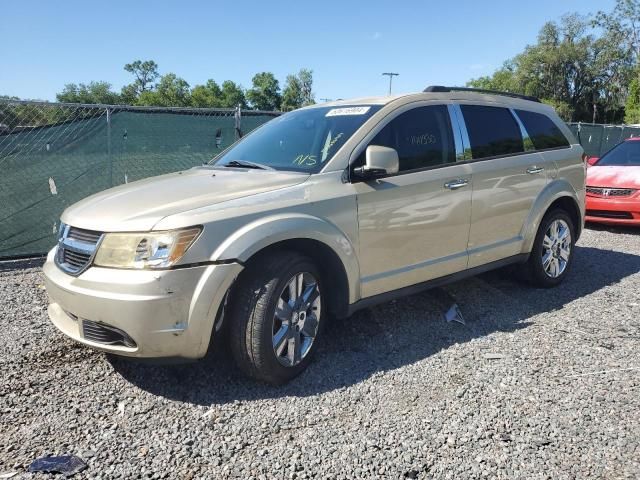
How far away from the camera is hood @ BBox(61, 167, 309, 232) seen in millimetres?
2928

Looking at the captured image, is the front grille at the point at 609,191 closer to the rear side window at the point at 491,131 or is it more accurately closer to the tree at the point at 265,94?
the rear side window at the point at 491,131

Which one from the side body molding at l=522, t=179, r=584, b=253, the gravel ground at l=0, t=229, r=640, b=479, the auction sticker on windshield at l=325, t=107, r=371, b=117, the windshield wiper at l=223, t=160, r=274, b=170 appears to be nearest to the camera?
the gravel ground at l=0, t=229, r=640, b=479

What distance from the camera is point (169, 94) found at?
363ft

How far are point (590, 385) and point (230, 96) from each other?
12228 cm

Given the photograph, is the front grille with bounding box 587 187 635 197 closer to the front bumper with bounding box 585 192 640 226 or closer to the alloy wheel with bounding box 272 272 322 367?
the front bumper with bounding box 585 192 640 226

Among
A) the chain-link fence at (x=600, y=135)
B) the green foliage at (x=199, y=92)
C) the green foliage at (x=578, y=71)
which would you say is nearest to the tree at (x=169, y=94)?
the green foliage at (x=199, y=92)

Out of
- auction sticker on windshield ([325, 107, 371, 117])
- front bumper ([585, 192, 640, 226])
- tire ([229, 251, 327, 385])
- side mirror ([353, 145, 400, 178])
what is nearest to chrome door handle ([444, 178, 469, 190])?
side mirror ([353, 145, 400, 178])

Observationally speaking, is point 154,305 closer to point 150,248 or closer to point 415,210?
point 150,248

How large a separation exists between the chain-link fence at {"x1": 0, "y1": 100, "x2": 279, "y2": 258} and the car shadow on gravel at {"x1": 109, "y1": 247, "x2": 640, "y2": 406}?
3.62 meters

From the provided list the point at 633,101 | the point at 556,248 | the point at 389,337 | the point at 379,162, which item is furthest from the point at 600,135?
the point at 633,101

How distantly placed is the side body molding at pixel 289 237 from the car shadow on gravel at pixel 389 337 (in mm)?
485

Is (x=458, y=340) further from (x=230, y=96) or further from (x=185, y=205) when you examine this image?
(x=230, y=96)

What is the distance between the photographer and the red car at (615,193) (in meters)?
8.02

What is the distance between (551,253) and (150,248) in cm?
395
